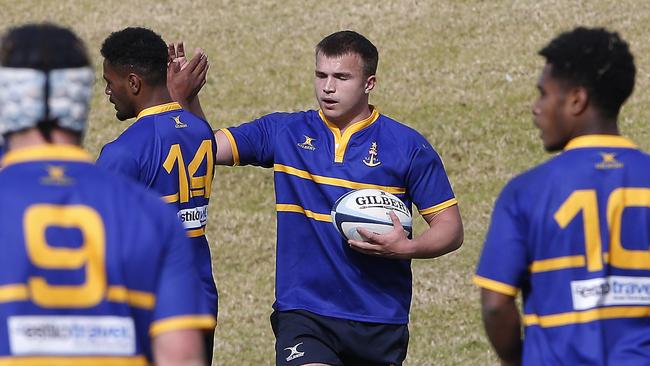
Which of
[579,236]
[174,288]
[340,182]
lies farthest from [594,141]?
[340,182]

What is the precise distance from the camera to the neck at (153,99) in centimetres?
732

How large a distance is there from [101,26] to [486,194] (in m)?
8.75

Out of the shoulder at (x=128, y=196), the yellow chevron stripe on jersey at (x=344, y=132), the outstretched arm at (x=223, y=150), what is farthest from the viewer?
the outstretched arm at (x=223, y=150)

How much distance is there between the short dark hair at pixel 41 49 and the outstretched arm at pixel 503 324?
1.78 meters

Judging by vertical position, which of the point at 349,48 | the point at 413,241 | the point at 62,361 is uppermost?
the point at 349,48

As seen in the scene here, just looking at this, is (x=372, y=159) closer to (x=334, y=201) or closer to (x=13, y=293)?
(x=334, y=201)

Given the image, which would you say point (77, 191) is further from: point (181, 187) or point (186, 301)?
point (181, 187)

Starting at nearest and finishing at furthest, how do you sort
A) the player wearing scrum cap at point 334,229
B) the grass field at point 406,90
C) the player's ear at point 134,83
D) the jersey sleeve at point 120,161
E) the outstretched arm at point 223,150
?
1. the jersey sleeve at point 120,161
2. the player's ear at point 134,83
3. the player wearing scrum cap at point 334,229
4. the outstretched arm at point 223,150
5. the grass field at point 406,90

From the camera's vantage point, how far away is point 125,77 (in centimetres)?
733

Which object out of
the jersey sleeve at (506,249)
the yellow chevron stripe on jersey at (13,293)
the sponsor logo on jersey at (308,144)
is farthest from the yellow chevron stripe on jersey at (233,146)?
the yellow chevron stripe on jersey at (13,293)

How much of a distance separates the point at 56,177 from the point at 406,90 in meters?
15.3

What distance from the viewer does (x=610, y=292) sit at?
493 centimetres

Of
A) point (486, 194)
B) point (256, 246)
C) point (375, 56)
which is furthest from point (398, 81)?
point (375, 56)

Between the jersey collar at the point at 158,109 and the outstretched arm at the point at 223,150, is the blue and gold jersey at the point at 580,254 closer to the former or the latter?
the jersey collar at the point at 158,109
